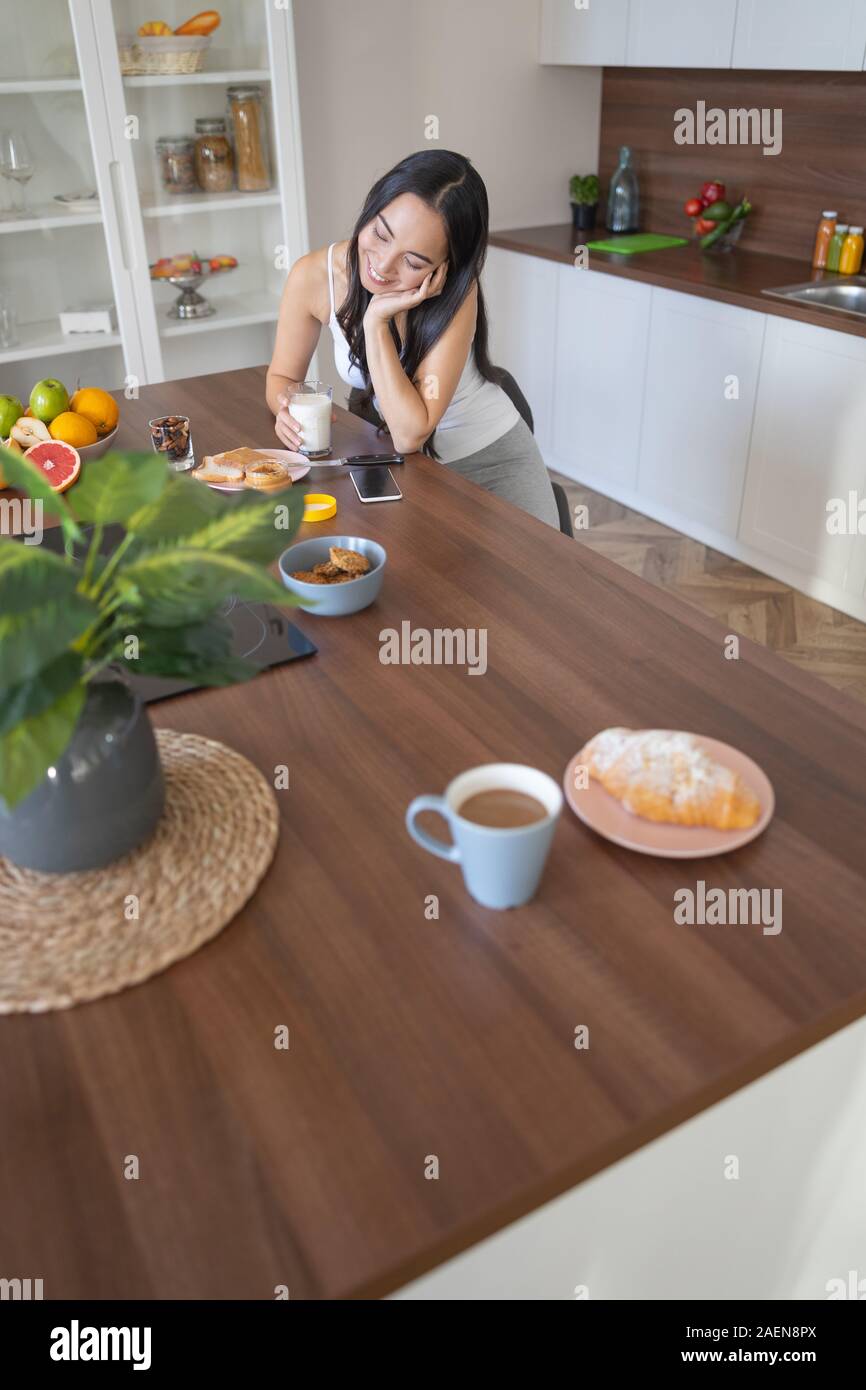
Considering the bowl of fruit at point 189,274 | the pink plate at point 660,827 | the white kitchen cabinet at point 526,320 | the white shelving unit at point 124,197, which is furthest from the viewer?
the white kitchen cabinet at point 526,320

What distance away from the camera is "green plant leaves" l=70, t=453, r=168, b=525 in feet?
2.72

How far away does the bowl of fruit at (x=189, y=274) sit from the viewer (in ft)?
11.3

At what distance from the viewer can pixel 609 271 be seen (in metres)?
3.46

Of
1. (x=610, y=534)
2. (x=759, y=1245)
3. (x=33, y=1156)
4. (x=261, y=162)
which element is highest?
(x=261, y=162)

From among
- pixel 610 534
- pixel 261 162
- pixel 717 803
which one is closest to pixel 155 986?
pixel 717 803

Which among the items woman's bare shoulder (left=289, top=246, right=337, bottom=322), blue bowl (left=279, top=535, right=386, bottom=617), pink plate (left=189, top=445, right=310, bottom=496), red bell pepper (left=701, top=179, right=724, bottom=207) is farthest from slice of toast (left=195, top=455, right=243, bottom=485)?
red bell pepper (left=701, top=179, right=724, bottom=207)

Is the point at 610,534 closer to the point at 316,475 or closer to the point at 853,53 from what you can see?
the point at 853,53

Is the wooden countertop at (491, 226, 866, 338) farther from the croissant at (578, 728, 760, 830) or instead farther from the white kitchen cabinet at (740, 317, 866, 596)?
the croissant at (578, 728, 760, 830)

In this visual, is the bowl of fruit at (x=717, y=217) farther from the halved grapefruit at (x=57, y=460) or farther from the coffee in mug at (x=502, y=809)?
the coffee in mug at (x=502, y=809)

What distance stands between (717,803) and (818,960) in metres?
0.17

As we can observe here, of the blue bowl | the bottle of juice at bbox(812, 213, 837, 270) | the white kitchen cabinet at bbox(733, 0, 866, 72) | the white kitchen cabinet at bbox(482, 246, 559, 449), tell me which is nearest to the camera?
the blue bowl

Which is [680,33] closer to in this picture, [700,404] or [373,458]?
[700,404]

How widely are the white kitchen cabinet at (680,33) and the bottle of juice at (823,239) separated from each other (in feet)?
1.76

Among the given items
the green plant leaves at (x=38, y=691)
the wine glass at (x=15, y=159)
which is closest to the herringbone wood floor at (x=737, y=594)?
the wine glass at (x=15, y=159)
